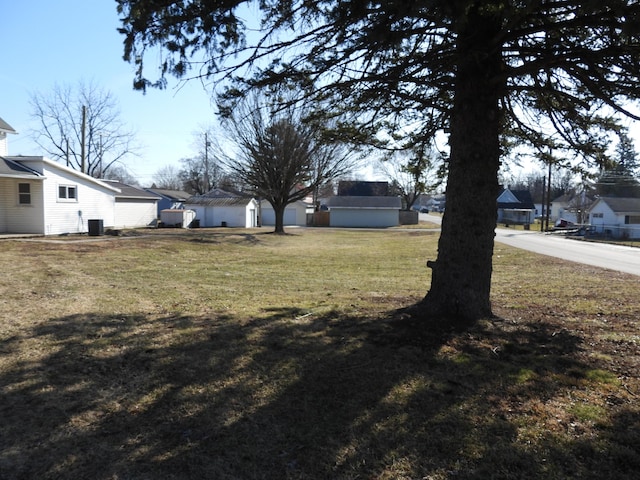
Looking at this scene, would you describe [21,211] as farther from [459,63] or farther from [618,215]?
Result: [618,215]

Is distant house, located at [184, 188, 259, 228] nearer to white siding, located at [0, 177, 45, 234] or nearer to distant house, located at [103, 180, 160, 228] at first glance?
distant house, located at [103, 180, 160, 228]

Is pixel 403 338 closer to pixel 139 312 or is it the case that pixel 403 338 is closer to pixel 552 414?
pixel 552 414

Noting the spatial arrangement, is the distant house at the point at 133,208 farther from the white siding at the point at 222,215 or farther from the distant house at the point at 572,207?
the distant house at the point at 572,207

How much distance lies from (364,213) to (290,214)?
9332 mm

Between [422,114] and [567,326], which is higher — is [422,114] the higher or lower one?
the higher one

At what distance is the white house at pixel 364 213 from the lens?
55.5m

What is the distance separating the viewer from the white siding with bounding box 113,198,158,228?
103ft

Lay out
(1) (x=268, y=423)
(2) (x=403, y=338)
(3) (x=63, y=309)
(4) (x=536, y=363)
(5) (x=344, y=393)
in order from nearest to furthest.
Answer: (1) (x=268, y=423) < (5) (x=344, y=393) < (4) (x=536, y=363) < (2) (x=403, y=338) < (3) (x=63, y=309)

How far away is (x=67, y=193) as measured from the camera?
837 inches

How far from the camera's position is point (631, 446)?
2.90 m

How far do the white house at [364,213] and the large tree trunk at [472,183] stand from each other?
50.0 meters

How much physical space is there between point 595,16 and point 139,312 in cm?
630

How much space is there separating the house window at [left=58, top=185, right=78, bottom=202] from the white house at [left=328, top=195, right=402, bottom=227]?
36.0 meters

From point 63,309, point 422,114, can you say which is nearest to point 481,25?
point 422,114
